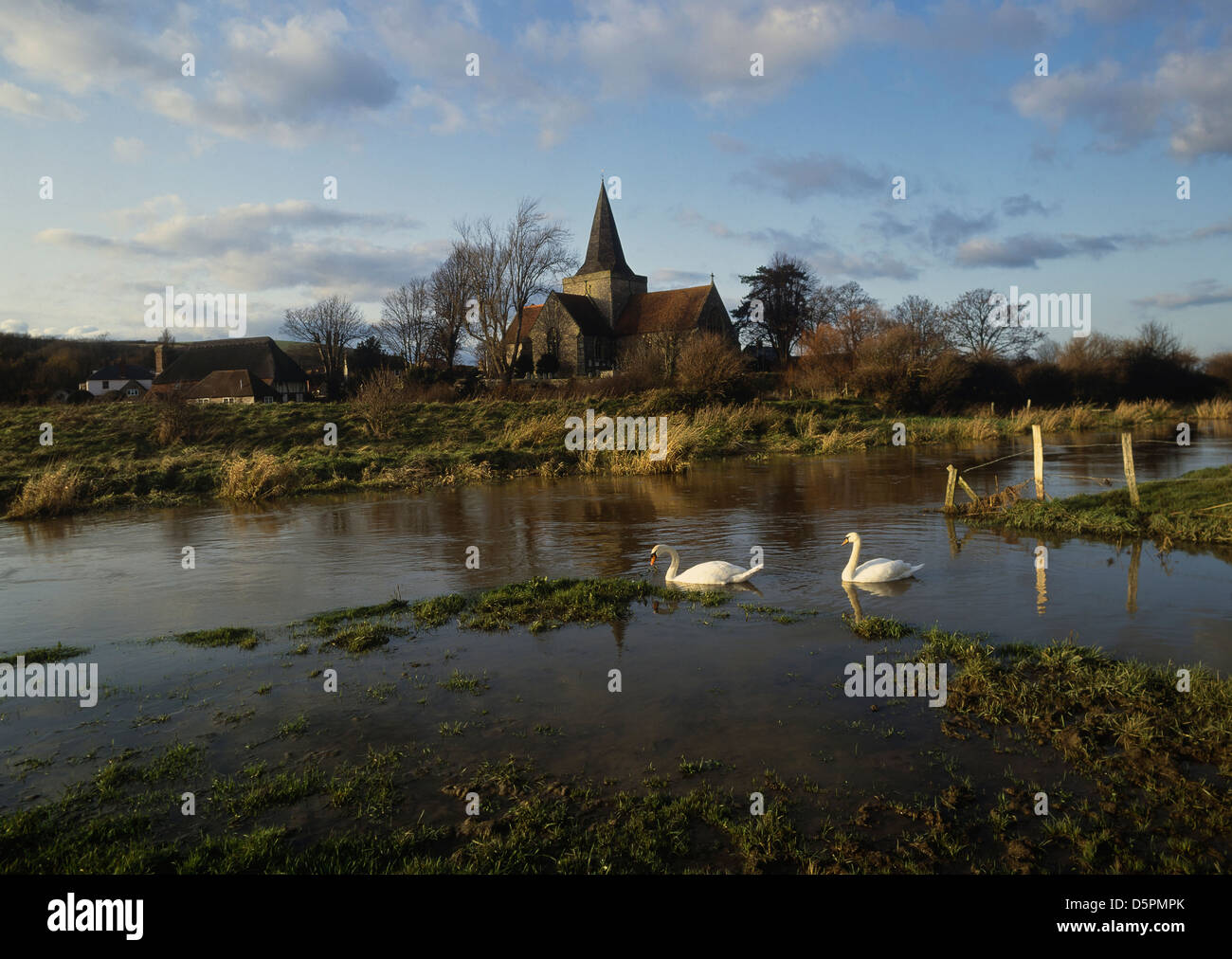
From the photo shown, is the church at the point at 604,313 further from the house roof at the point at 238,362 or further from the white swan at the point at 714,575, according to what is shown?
the white swan at the point at 714,575

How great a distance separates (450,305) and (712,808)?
6166cm

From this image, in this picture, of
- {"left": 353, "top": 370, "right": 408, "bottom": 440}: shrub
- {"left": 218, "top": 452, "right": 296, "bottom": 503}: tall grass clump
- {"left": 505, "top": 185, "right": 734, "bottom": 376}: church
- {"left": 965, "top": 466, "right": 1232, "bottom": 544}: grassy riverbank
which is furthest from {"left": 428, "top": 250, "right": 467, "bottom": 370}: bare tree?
{"left": 965, "top": 466, "right": 1232, "bottom": 544}: grassy riverbank

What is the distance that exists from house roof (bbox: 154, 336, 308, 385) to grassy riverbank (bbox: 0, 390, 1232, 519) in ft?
116

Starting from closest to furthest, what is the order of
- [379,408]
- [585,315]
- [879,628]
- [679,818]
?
[679,818] → [879,628] → [379,408] → [585,315]

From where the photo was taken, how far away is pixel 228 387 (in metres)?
59.5

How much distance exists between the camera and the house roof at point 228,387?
58875 millimetres

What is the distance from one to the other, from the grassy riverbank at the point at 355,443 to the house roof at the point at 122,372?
154 ft

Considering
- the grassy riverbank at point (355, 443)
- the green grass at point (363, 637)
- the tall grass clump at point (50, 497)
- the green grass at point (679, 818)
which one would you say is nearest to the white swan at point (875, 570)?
the green grass at point (679, 818)

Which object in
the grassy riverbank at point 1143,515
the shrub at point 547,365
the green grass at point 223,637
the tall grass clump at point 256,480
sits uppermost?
the shrub at point 547,365
